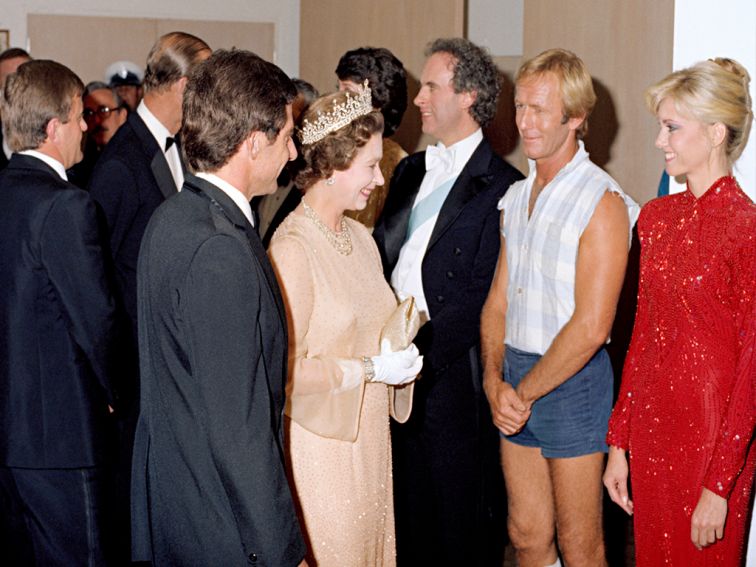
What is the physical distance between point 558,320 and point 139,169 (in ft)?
4.43

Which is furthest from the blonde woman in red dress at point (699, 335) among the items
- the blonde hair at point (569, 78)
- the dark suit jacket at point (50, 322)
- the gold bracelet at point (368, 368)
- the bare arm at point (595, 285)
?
the dark suit jacket at point (50, 322)

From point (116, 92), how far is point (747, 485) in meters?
3.88

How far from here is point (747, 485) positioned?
6.97 feet

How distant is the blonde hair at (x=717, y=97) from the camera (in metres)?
2.13

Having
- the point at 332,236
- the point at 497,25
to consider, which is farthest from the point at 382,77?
the point at 497,25

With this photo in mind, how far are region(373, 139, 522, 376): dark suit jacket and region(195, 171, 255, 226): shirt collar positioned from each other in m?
1.16

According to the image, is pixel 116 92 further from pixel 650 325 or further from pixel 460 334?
pixel 650 325

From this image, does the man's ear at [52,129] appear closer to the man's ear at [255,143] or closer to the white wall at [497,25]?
the man's ear at [255,143]

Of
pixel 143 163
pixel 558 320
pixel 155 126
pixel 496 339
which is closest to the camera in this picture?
pixel 558 320

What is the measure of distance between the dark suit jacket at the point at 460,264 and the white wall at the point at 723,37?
70cm

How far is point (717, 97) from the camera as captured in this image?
6.98ft

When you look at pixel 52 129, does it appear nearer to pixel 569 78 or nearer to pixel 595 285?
pixel 569 78

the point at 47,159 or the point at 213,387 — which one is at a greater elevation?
the point at 47,159

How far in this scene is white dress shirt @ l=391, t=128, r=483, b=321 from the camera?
9.60 ft
